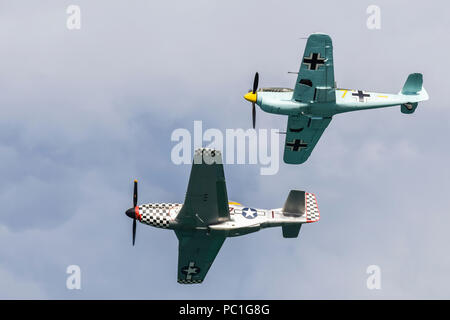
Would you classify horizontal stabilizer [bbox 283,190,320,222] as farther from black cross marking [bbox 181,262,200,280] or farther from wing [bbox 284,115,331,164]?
black cross marking [bbox 181,262,200,280]

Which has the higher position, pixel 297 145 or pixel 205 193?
pixel 297 145

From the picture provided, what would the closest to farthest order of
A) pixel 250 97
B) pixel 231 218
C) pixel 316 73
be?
pixel 231 218, pixel 316 73, pixel 250 97

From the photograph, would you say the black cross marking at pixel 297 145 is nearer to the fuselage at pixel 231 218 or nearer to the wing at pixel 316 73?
the wing at pixel 316 73

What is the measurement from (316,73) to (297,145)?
547 cm

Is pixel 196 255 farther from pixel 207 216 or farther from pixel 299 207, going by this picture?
pixel 299 207

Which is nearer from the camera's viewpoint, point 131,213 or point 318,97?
point 131,213

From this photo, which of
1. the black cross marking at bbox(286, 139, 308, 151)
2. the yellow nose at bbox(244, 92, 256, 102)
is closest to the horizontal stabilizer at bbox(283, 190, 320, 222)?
the black cross marking at bbox(286, 139, 308, 151)

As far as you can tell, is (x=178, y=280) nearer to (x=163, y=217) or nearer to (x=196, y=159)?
(x=163, y=217)

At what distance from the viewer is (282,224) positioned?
155 feet

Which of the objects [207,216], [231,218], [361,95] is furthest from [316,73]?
[207,216]

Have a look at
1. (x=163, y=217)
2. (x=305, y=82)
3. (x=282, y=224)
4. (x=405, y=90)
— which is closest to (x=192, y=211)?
(x=163, y=217)

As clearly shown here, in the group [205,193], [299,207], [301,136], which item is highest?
[301,136]

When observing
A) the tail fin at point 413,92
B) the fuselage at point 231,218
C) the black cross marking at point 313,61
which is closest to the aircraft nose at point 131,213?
the fuselage at point 231,218

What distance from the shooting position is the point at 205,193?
146 feet
